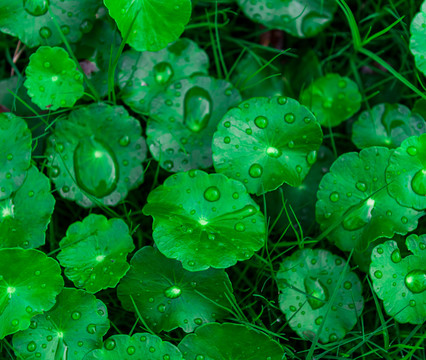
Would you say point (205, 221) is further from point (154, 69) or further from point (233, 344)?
point (154, 69)

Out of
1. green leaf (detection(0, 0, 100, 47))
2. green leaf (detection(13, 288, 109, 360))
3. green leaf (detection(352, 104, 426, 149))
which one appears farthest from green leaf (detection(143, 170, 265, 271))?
green leaf (detection(0, 0, 100, 47))

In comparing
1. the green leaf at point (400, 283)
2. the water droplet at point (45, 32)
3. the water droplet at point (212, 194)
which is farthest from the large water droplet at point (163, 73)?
the green leaf at point (400, 283)

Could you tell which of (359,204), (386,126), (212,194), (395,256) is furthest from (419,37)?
(212,194)

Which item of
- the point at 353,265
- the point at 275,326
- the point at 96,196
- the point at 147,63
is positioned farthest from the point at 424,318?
the point at 147,63

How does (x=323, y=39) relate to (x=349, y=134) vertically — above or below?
above

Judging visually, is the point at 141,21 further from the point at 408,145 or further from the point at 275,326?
the point at 275,326

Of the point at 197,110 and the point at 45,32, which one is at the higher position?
the point at 45,32
